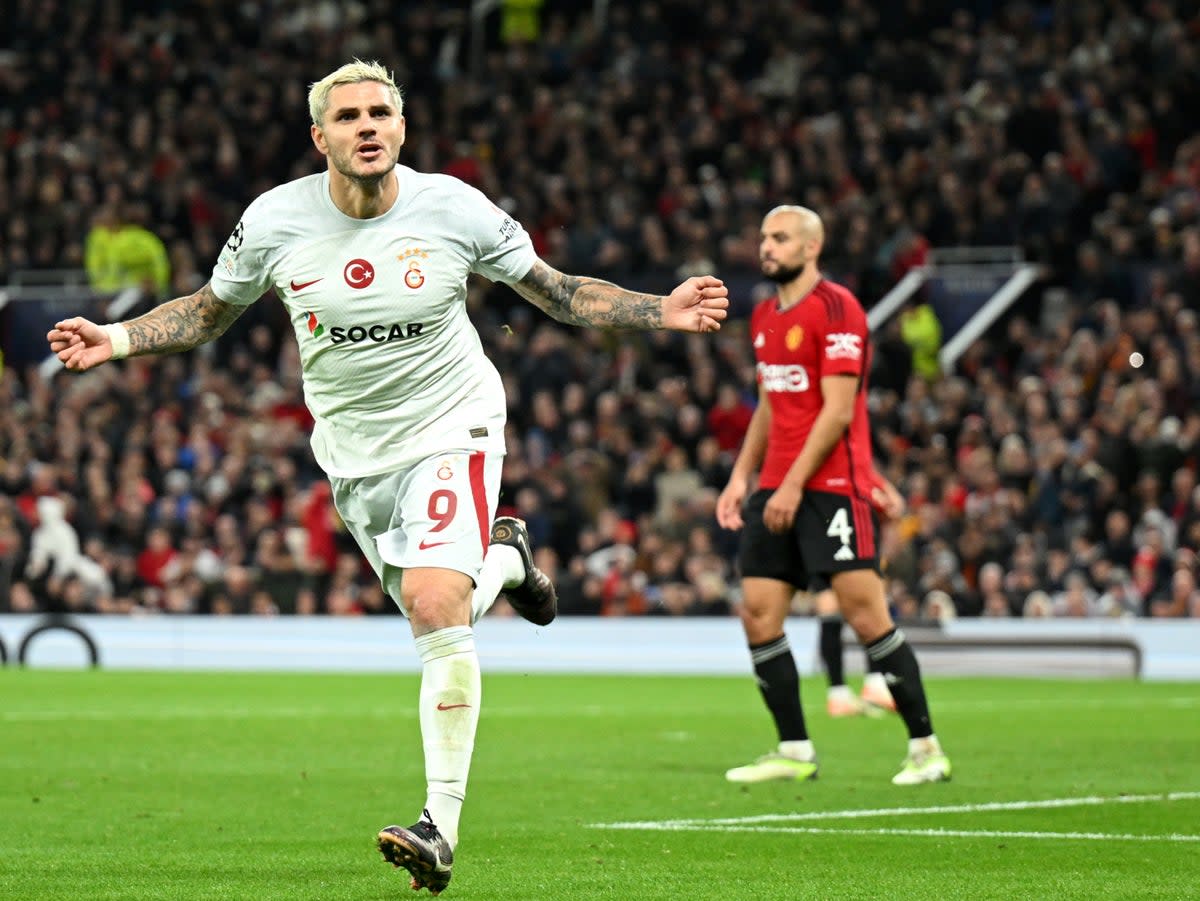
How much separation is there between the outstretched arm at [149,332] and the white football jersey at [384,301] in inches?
6.6

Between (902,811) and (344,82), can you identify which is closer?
(344,82)

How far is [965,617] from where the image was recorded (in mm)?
20531

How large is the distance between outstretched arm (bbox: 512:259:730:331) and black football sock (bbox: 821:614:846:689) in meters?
7.59

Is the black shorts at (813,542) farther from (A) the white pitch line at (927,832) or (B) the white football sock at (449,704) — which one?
(B) the white football sock at (449,704)

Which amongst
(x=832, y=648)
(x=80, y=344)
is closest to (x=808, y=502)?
(x=80, y=344)

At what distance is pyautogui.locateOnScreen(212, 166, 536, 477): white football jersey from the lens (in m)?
6.80

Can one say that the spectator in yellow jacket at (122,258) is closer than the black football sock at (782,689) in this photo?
No

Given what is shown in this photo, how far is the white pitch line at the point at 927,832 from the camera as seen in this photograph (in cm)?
761

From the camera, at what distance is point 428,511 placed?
6.70m

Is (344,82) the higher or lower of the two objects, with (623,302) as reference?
higher

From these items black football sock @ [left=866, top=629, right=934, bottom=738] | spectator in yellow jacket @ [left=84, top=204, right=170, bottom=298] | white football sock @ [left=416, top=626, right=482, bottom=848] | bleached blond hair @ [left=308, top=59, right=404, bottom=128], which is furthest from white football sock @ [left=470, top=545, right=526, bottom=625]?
spectator in yellow jacket @ [left=84, top=204, right=170, bottom=298]

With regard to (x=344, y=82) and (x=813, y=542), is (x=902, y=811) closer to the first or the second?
(x=813, y=542)

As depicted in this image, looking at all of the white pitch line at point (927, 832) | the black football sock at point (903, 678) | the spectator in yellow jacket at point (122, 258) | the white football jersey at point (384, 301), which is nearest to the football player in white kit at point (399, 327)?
the white football jersey at point (384, 301)

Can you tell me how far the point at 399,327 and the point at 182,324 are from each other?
0.77 meters
